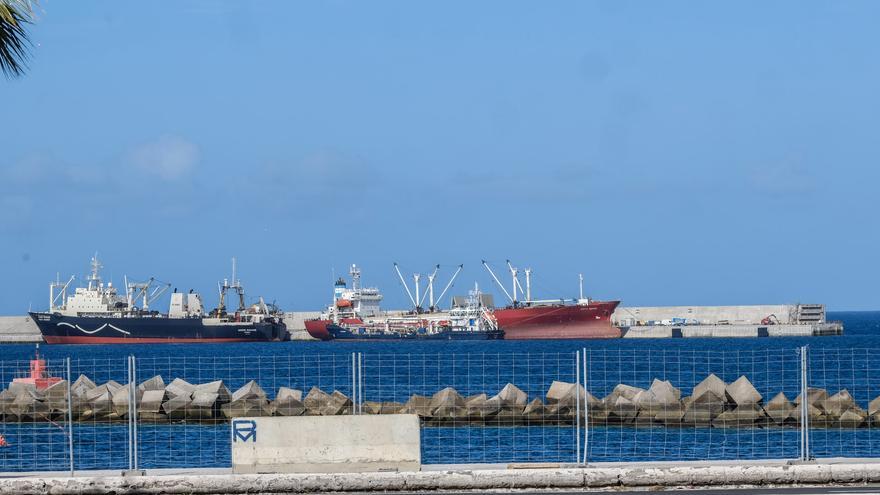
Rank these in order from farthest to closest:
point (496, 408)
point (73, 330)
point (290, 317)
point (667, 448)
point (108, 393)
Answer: point (290, 317) < point (73, 330) < point (108, 393) < point (496, 408) < point (667, 448)

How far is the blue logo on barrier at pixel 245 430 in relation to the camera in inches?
537

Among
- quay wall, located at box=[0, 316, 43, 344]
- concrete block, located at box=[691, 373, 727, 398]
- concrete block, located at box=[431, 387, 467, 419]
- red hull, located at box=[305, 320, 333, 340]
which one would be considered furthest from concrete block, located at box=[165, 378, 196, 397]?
quay wall, located at box=[0, 316, 43, 344]

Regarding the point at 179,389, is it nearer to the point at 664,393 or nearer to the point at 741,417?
the point at 664,393

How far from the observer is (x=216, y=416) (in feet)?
98.2

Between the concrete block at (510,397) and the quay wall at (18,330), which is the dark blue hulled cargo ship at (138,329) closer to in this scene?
the quay wall at (18,330)

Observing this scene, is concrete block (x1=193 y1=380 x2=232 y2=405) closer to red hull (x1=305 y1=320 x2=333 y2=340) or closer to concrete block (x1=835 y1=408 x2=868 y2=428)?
concrete block (x1=835 y1=408 x2=868 y2=428)

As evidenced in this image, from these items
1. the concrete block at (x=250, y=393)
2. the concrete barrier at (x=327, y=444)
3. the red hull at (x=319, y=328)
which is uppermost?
the concrete barrier at (x=327, y=444)

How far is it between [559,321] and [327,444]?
324 ft

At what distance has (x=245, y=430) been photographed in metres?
13.7

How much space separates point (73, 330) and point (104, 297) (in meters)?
5.09

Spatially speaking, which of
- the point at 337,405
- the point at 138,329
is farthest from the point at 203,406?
the point at 138,329

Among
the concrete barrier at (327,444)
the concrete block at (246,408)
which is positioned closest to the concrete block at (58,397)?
the concrete block at (246,408)

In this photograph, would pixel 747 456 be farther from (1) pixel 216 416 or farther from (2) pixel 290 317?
(2) pixel 290 317

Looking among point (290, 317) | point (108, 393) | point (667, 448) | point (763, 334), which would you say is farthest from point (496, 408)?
point (290, 317)
